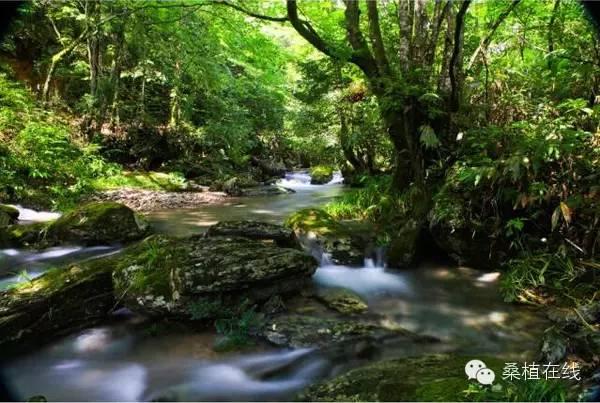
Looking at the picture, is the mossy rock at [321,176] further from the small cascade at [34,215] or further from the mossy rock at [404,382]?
the mossy rock at [404,382]

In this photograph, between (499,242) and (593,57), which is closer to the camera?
(593,57)

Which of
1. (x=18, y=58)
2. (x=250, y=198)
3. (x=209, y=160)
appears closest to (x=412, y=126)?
(x=250, y=198)

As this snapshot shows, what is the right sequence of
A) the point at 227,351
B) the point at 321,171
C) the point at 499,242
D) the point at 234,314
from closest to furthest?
the point at 227,351, the point at 234,314, the point at 499,242, the point at 321,171

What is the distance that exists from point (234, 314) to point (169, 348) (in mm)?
831

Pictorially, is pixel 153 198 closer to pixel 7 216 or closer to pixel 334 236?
pixel 7 216

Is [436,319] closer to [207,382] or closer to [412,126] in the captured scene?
[207,382]

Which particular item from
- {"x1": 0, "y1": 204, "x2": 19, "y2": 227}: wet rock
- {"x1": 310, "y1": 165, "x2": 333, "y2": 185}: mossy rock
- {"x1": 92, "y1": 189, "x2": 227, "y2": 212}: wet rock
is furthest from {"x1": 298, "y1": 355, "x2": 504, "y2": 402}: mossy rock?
{"x1": 310, "y1": 165, "x2": 333, "y2": 185}: mossy rock

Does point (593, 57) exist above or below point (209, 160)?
above

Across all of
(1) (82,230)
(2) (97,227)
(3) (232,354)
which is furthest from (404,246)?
(1) (82,230)

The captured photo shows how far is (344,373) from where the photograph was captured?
4.23m

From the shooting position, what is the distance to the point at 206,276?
516cm

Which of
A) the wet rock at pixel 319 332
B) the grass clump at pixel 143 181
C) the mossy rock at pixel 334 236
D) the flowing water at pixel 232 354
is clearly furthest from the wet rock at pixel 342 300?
the grass clump at pixel 143 181

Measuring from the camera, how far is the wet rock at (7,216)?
845 centimetres

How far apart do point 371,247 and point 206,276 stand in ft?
11.0
